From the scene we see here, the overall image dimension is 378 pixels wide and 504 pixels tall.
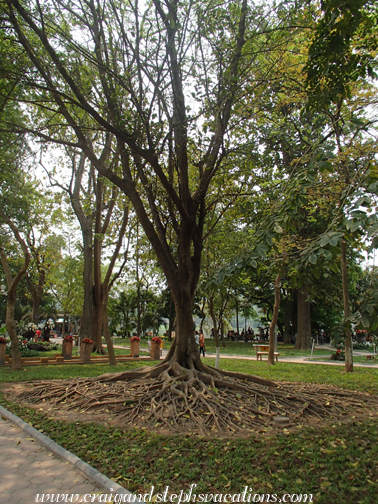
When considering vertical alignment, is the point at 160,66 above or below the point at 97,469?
above

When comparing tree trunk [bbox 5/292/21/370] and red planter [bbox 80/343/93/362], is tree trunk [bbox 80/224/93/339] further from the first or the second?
tree trunk [bbox 5/292/21/370]

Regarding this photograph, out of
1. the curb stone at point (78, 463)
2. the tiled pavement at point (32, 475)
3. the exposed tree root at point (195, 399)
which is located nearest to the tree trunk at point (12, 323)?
the exposed tree root at point (195, 399)

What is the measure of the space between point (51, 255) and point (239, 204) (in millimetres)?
21411

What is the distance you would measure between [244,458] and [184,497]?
1.14m

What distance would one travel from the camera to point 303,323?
24.9 metres

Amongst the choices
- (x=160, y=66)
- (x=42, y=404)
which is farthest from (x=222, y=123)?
(x=42, y=404)

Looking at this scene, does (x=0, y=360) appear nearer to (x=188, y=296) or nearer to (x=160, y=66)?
(x=188, y=296)

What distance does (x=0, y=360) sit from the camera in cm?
1506

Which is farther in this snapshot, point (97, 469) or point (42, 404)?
point (42, 404)

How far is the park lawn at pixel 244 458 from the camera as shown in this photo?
394cm

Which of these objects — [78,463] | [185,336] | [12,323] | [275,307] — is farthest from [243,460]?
[275,307]

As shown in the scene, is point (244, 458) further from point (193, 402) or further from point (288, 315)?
point (288, 315)

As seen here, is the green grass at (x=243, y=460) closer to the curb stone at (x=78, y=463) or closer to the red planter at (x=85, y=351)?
the curb stone at (x=78, y=463)

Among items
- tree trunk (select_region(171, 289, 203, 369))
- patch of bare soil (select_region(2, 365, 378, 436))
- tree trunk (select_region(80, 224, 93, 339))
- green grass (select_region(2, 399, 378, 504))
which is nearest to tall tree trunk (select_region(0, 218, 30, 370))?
patch of bare soil (select_region(2, 365, 378, 436))
